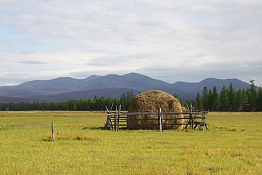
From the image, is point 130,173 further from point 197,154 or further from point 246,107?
point 246,107

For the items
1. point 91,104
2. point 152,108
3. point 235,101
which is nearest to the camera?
point 152,108

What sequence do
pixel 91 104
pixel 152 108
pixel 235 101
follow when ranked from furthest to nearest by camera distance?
pixel 91 104 < pixel 235 101 < pixel 152 108

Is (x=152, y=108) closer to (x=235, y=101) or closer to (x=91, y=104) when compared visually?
(x=235, y=101)

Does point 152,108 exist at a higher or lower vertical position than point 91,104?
lower

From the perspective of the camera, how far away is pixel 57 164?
Answer: 496 inches

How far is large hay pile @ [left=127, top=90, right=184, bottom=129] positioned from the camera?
3144 centimetres

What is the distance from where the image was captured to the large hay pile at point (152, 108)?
103ft

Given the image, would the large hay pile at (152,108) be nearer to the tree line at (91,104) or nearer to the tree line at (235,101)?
the tree line at (235,101)

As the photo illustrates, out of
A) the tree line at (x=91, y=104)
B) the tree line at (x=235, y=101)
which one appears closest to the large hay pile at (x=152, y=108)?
the tree line at (x=235, y=101)

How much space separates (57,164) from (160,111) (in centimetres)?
1823

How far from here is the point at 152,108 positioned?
32.3 metres

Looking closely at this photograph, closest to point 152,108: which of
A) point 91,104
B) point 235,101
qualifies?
point 235,101

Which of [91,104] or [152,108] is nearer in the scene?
[152,108]

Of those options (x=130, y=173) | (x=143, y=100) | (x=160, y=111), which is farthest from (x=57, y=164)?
(x=143, y=100)
